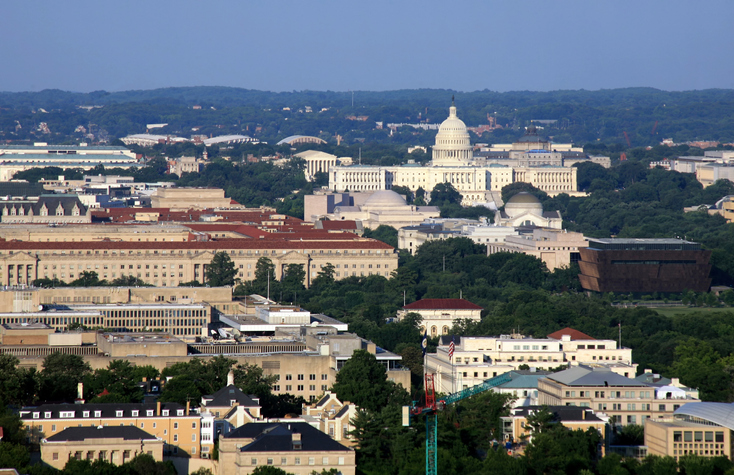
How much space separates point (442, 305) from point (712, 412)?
37440mm

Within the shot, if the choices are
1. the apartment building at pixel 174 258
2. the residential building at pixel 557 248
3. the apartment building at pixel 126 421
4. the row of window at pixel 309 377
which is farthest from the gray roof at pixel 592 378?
the residential building at pixel 557 248

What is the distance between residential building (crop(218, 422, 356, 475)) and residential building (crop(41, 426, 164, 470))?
7.77 ft

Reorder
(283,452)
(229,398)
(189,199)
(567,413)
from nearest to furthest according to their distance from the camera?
(283,452) < (567,413) < (229,398) < (189,199)

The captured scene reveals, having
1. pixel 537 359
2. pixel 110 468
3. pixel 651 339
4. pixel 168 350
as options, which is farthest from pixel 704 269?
pixel 110 468

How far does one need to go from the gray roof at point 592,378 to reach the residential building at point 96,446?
1738 centimetres

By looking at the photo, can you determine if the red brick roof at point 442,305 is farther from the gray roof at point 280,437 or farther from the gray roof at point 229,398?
the gray roof at point 280,437

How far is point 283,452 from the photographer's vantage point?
54031 millimetres

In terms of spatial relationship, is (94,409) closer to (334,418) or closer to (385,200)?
(334,418)

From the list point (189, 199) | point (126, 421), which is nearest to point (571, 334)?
point (126, 421)

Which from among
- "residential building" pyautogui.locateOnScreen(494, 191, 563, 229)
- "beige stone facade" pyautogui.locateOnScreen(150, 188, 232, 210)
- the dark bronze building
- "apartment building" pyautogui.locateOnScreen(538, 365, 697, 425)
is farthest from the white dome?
"apartment building" pyautogui.locateOnScreen(538, 365, 697, 425)

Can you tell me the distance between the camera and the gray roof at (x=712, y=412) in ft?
190

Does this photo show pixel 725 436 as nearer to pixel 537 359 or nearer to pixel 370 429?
pixel 370 429

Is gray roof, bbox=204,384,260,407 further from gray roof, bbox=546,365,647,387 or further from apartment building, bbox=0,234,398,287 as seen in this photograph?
apartment building, bbox=0,234,398,287

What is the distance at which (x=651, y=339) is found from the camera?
8388 centimetres
